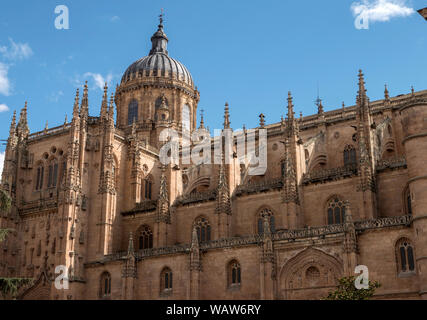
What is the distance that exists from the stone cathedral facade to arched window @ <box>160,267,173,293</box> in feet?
0.25

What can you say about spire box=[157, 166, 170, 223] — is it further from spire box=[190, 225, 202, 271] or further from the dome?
the dome

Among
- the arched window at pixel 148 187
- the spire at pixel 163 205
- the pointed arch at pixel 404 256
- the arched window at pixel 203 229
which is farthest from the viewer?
the arched window at pixel 148 187

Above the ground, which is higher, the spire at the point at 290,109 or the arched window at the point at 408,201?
the spire at the point at 290,109

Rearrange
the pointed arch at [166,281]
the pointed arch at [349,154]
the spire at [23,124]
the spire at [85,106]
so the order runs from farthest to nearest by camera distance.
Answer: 1. the spire at [23,124]
2. the spire at [85,106]
3. the pointed arch at [349,154]
4. the pointed arch at [166,281]

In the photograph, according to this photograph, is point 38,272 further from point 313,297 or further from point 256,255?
point 313,297

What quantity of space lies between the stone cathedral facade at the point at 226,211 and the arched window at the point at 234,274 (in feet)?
0.23

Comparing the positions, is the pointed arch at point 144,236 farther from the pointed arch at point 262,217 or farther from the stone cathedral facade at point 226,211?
the pointed arch at point 262,217

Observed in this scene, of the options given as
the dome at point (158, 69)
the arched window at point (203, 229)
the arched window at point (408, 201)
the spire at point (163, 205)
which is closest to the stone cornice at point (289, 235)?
the spire at point (163, 205)

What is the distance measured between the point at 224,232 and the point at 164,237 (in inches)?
228

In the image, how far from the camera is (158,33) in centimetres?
7150

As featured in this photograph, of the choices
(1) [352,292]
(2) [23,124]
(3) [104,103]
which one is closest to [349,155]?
(3) [104,103]

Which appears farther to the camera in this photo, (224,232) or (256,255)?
(224,232)

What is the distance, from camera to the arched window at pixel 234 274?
38438 mm
